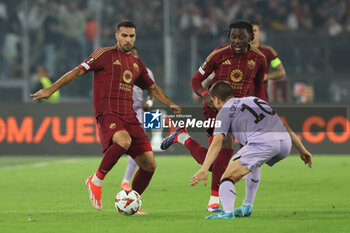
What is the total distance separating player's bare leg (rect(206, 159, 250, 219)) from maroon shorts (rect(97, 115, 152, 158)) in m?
1.44

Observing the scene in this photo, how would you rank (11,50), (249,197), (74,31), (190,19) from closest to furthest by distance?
(249,197), (11,50), (190,19), (74,31)

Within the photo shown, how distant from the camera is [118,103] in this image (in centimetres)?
840

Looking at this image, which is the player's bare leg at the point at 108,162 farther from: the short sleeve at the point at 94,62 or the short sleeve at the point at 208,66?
the short sleeve at the point at 208,66

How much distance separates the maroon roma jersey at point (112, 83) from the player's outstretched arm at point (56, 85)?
0.57ft

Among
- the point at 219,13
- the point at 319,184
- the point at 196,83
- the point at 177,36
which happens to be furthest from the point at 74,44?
the point at 196,83

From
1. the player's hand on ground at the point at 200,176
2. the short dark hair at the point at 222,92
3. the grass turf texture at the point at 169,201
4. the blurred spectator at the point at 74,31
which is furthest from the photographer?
the blurred spectator at the point at 74,31

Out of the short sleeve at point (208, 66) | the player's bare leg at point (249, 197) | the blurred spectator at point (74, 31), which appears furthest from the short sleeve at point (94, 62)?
the blurred spectator at point (74, 31)

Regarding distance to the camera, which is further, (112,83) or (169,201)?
(169,201)

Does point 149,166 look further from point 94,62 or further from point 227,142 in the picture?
point 94,62

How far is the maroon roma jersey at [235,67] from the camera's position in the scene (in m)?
8.69

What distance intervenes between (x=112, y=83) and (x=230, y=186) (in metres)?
2.04

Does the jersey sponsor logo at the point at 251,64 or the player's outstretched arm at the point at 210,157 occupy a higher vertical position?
the jersey sponsor logo at the point at 251,64

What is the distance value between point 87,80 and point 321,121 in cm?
573

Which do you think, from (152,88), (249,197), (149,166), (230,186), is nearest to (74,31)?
(152,88)
